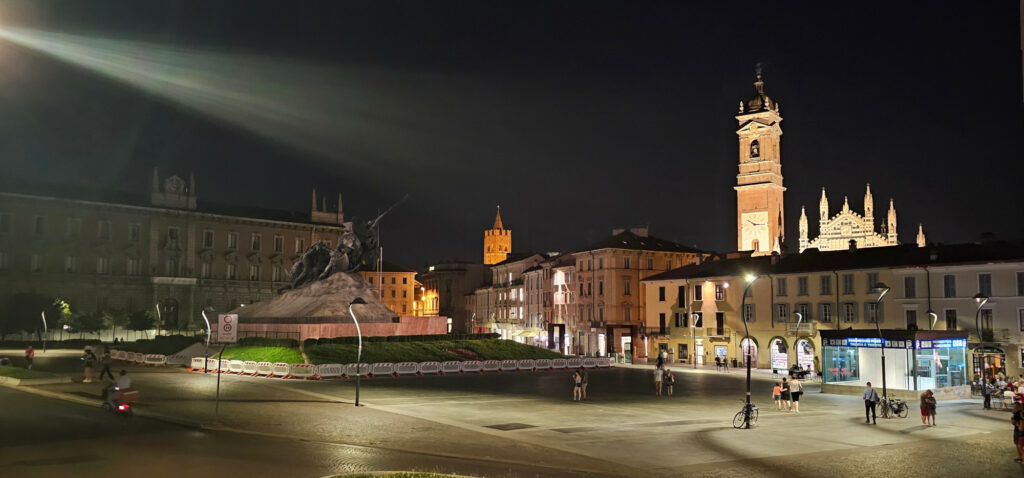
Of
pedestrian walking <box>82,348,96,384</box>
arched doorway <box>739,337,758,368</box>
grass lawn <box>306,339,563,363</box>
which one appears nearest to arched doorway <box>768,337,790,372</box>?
arched doorway <box>739,337,758,368</box>

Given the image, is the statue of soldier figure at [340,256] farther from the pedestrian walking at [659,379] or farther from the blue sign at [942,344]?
the blue sign at [942,344]

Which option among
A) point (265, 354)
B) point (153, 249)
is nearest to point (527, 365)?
point (265, 354)

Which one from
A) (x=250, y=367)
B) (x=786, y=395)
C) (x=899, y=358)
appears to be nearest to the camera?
(x=786, y=395)

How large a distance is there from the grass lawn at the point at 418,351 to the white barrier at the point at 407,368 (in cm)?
200

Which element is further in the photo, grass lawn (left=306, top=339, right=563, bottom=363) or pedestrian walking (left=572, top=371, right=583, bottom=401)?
grass lawn (left=306, top=339, right=563, bottom=363)

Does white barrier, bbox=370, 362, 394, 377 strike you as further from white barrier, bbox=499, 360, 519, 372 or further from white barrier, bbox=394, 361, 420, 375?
white barrier, bbox=499, 360, 519, 372

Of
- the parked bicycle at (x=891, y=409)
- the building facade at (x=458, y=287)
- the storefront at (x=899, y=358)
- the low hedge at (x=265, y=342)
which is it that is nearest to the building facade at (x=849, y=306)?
the storefront at (x=899, y=358)

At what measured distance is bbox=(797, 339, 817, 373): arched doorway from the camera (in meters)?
63.6

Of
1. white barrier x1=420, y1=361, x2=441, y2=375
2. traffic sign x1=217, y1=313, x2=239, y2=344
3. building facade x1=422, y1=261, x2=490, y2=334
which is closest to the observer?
traffic sign x1=217, y1=313, x2=239, y2=344

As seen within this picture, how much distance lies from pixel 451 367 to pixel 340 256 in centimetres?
1447

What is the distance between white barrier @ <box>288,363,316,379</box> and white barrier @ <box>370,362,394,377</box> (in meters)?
3.77

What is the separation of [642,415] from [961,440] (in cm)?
1064

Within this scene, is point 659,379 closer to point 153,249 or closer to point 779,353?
point 779,353

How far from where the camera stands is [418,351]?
54.9m
